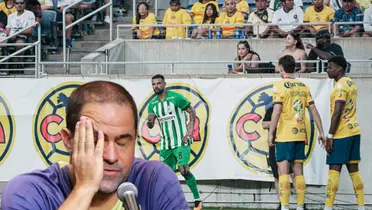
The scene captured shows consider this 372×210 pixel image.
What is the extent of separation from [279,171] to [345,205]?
5.89 ft

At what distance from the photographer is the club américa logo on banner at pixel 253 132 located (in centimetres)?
1434

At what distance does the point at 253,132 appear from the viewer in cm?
1443

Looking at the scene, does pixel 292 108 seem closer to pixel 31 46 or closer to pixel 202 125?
pixel 202 125

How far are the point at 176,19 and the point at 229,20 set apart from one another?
1.16 metres

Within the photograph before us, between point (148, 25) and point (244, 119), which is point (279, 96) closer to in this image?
point (244, 119)

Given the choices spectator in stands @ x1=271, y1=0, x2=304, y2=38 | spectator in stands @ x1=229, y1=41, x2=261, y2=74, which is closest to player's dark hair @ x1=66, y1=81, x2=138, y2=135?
spectator in stands @ x1=229, y1=41, x2=261, y2=74

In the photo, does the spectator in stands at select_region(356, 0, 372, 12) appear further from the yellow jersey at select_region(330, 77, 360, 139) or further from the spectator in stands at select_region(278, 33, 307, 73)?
the yellow jersey at select_region(330, 77, 360, 139)

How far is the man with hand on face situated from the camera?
3.14 meters

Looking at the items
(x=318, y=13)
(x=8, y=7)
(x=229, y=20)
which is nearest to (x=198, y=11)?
(x=229, y=20)

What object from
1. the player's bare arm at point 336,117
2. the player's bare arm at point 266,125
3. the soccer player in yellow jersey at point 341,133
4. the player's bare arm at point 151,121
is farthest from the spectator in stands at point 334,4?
the player's bare arm at point 151,121

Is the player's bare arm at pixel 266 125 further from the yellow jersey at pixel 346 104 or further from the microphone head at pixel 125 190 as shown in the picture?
the microphone head at pixel 125 190

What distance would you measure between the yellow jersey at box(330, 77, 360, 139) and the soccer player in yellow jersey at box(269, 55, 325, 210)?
283 millimetres

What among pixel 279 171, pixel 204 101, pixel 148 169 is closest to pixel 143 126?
pixel 204 101

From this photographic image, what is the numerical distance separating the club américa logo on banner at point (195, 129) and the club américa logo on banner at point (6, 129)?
2.17m
